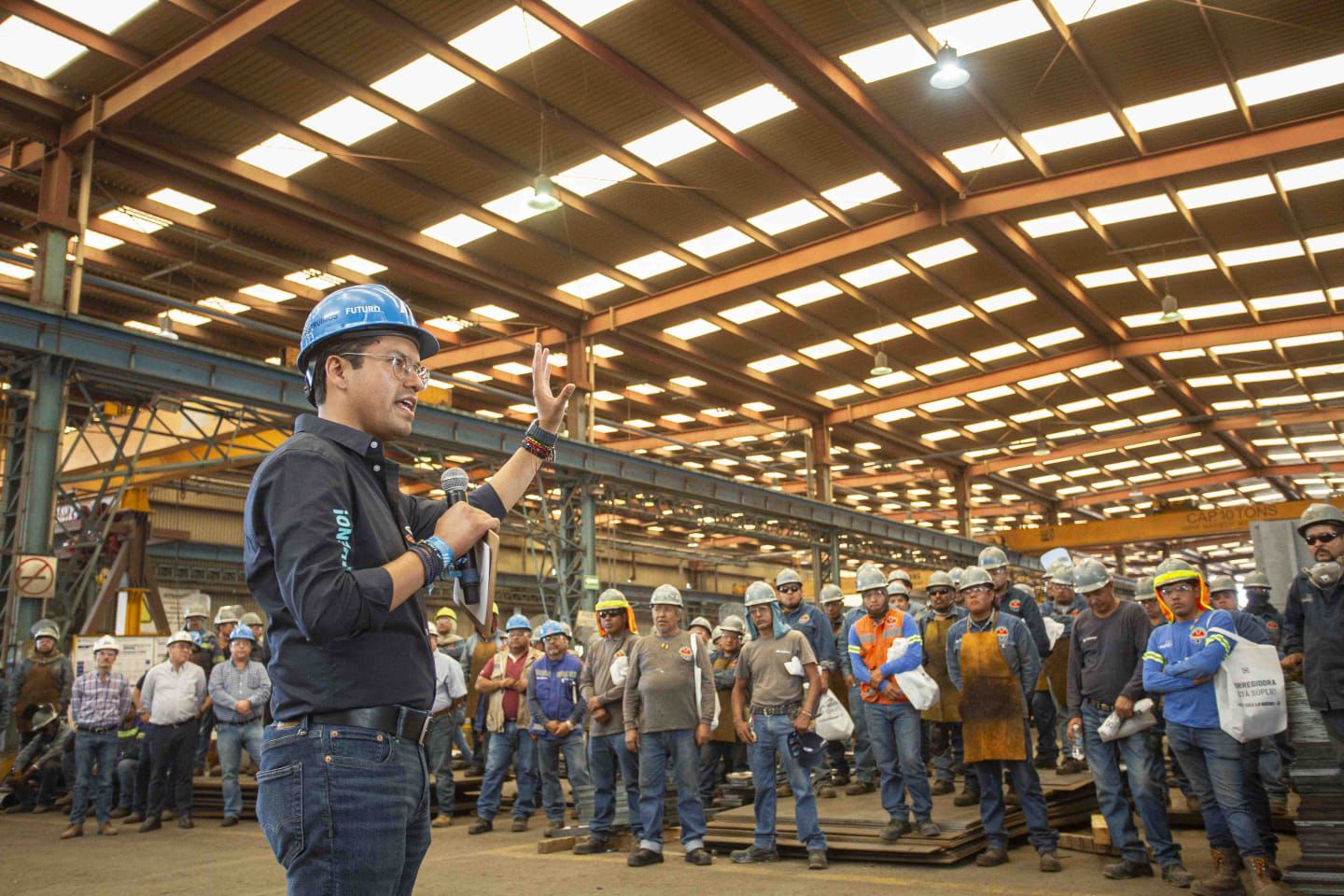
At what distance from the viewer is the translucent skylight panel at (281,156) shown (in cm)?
1514

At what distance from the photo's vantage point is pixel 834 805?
952 cm

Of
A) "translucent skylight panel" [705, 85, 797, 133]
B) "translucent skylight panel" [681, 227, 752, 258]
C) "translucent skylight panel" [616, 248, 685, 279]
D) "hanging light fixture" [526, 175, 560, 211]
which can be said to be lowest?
"hanging light fixture" [526, 175, 560, 211]

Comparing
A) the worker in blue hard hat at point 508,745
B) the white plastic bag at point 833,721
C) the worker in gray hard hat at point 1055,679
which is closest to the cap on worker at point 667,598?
the white plastic bag at point 833,721

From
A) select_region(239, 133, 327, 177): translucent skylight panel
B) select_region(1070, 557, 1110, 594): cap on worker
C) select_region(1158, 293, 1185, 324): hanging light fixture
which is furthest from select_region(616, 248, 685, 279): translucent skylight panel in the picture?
select_region(1070, 557, 1110, 594): cap on worker

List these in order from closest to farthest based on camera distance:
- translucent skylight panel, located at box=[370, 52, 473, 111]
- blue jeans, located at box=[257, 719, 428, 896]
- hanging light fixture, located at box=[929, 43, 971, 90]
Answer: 1. blue jeans, located at box=[257, 719, 428, 896]
2. hanging light fixture, located at box=[929, 43, 971, 90]
3. translucent skylight panel, located at box=[370, 52, 473, 111]

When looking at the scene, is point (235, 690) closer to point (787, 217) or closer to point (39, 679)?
point (39, 679)

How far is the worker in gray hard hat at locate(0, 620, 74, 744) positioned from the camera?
11.9m

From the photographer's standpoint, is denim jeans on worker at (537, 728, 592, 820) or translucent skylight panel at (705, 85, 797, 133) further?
translucent skylight panel at (705, 85, 797, 133)

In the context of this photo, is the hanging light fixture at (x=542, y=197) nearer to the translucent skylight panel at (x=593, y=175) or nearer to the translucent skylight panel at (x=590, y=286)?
the translucent skylight panel at (x=593, y=175)

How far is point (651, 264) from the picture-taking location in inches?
783

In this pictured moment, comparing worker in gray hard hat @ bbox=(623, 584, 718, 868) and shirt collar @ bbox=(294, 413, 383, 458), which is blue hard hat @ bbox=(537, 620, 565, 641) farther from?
shirt collar @ bbox=(294, 413, 383, 458)

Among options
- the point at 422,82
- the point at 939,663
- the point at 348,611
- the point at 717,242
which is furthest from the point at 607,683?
the point at 717,242

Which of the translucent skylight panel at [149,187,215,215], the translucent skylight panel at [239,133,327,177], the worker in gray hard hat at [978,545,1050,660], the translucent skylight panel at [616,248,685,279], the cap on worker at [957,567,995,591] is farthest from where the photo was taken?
the translucent skylight panel at [616,248,685,279]

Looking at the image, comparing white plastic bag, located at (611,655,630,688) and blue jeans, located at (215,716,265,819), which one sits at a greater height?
white plastic bag, located at (611,655,630,688)
